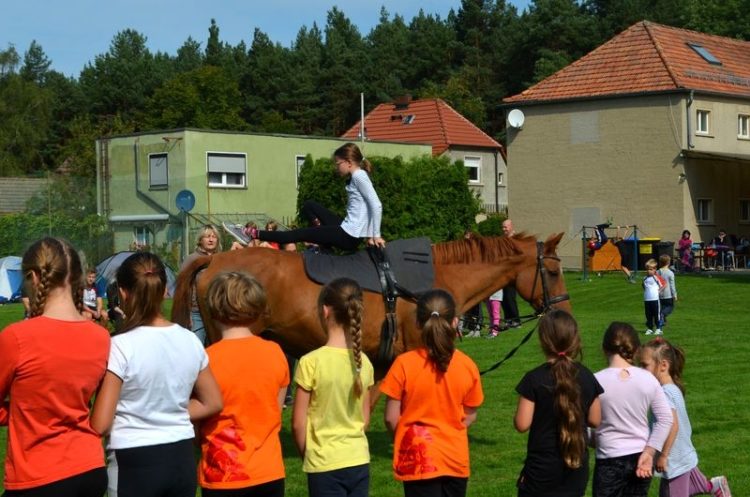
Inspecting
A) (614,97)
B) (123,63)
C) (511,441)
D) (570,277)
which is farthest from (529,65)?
(511,441)

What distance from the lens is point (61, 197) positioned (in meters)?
42.1

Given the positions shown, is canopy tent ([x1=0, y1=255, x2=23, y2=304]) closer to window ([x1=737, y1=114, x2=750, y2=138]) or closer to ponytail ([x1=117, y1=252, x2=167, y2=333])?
ponytail ([x1=117, y1=252, x2=167, y2=333])

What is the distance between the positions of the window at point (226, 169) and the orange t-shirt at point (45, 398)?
39240 mm

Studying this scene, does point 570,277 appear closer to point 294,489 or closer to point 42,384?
point 294,489

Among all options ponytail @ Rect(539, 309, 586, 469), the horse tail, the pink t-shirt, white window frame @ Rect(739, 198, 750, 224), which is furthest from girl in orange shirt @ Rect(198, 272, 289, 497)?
white window frame @ Rect(739, 198, 750, 224)

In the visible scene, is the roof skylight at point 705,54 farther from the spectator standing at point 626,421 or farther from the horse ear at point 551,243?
the spectator standing at point 626,421

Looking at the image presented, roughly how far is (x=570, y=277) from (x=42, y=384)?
34.8m

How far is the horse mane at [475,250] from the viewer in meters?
10.4

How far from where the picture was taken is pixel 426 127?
64.0m

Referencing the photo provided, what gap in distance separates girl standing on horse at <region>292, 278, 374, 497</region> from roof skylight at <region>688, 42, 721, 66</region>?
1803 inches

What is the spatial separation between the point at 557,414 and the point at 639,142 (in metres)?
41.6

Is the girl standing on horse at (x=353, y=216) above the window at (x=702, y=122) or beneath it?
beneath

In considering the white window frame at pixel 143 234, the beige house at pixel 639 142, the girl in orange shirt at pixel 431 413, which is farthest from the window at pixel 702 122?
the girl in orange shirt at pixel 431 413

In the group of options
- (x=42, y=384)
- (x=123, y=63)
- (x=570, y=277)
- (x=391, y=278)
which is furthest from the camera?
(x=123, y=63)
